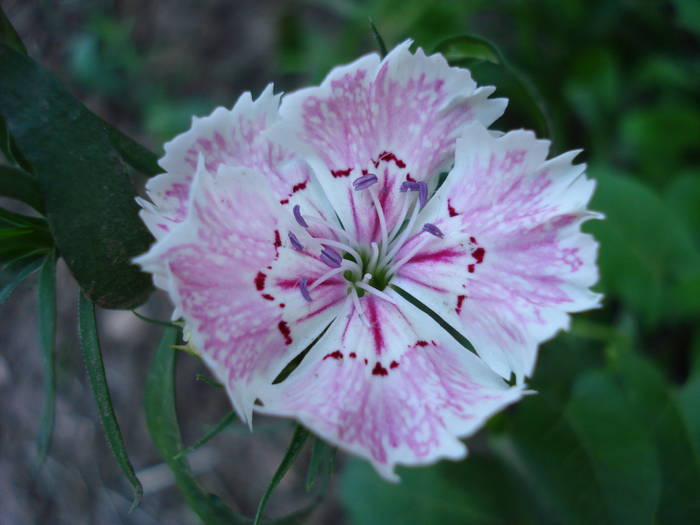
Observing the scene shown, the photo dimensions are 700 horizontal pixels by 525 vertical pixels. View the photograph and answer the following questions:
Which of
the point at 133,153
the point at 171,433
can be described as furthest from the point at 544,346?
the point at 133,153

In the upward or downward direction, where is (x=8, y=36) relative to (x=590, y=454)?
upward

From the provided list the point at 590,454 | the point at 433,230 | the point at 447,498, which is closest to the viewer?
the point at 433,230

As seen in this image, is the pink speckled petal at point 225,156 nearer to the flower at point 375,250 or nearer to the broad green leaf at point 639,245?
the flower at point 375,250

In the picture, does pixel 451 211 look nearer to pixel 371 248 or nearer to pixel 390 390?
pixel 371 248

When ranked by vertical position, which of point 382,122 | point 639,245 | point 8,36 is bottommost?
point 8,36

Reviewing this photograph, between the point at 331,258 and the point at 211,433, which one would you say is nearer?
the point at 211,433

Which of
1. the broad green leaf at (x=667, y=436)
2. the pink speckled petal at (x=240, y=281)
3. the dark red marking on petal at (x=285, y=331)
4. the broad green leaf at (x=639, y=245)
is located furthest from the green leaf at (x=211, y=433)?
the broad green leaf at (x=639, y=245)

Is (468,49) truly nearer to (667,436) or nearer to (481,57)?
(481,57)

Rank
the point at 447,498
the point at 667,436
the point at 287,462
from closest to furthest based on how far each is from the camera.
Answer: the point at 287,462, the point at 667,436, the point at 447,498
